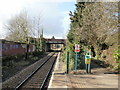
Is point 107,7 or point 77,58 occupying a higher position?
point 107,7

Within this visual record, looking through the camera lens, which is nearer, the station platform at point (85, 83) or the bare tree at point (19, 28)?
the station platform at point (85, 83)

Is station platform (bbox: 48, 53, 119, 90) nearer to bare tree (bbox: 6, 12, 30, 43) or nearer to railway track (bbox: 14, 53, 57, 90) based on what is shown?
railway track (bbox: 14, 53, 57, 90)

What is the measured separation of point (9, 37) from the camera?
139 ft

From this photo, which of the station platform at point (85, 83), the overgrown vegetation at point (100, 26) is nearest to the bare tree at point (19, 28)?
the overgrown vegetation at point (100, 26)

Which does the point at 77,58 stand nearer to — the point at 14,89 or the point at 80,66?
the point at 80,66

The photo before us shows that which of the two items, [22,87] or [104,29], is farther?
[104,29]

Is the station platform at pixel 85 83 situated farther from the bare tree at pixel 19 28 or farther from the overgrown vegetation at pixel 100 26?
the bare tree at pixel 19 28

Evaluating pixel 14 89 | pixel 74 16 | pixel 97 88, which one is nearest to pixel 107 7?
pixel 97 88

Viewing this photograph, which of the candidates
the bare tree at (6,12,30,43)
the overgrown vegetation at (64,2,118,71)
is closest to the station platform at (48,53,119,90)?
the overgrown vegetation at (64,2,118,71)

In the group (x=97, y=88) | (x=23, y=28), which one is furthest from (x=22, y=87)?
(x=23, y=28)

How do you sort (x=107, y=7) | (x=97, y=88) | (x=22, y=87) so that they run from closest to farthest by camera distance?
(x=97, y=88) < (x=22, y=87) < (x=107, y=7)

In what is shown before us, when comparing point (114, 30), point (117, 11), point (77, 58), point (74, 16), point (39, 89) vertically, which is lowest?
point (39, 89)

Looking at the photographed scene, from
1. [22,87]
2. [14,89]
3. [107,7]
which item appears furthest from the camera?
[107,7]

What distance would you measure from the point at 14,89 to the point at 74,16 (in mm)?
20963
